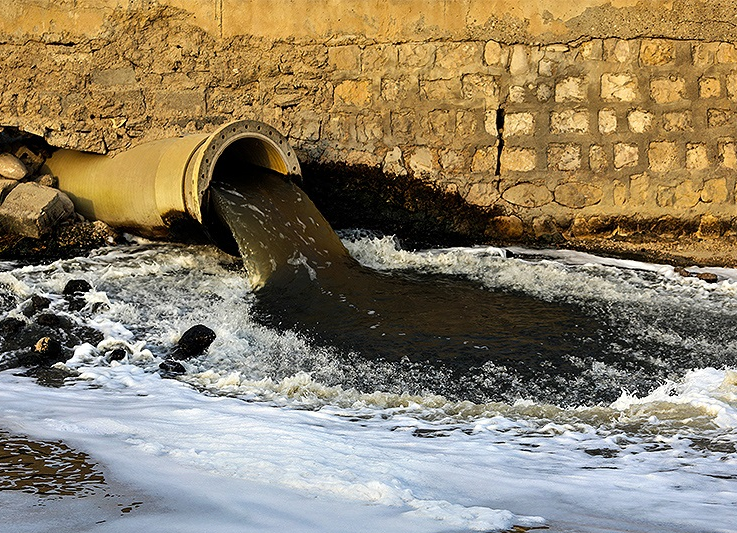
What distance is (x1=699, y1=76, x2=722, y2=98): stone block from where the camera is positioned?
6605mm

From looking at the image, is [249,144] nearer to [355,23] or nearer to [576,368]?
[355,23]

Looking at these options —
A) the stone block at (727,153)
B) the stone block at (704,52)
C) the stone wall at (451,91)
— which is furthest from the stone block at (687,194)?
the stone block at (704,52)

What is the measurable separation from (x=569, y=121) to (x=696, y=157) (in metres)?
0.99

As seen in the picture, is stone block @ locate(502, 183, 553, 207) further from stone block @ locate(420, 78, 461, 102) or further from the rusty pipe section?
the rusty pipe section

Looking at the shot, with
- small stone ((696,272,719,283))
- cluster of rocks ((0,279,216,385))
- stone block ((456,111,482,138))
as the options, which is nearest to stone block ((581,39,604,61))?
stone block ((456,111,482,138))

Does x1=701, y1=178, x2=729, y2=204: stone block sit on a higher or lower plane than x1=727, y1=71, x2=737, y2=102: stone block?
lower

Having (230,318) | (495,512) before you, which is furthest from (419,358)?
(495,512)

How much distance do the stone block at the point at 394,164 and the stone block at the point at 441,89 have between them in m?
0.52

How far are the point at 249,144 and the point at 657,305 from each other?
316 cm

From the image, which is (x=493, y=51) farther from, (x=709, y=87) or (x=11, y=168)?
(x=11, y=168)

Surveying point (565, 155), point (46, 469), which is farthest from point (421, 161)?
point (46, 469)

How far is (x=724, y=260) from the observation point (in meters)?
6.60

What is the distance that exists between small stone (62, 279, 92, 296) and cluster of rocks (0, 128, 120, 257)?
955 mm

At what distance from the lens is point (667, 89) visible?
21.8ft
